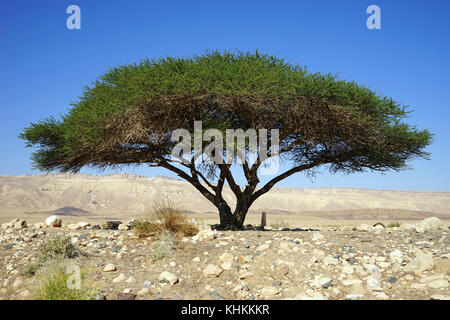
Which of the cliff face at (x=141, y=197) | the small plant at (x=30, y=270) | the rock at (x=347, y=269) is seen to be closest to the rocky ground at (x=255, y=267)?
the rock at (x=347, y=269)

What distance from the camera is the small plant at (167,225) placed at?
988 cm

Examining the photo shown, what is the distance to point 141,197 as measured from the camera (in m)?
75.2

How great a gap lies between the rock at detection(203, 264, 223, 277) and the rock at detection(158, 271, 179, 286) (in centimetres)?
58

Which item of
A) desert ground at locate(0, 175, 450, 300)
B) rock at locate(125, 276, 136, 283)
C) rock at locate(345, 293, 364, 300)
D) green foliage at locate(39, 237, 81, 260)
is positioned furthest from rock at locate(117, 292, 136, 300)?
rock at locate(345, 293, 364, 300)

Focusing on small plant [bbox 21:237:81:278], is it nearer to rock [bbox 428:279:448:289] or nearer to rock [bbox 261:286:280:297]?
rock [bbox 261:286:280:297]

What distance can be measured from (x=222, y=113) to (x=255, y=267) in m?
6.43

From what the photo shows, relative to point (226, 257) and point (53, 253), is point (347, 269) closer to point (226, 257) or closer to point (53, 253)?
point (226, 257)

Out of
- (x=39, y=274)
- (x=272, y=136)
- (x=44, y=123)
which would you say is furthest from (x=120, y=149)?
(x=39, y=274)

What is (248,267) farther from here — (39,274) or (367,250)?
(39,274)

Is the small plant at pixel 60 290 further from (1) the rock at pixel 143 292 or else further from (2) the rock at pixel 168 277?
(2) the rock at pixel 168 277

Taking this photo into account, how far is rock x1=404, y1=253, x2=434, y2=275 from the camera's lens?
7066 mm

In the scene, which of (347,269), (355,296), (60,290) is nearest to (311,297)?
(355,296)

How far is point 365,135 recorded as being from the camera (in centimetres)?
1350

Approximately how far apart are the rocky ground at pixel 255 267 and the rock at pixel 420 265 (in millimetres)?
17
